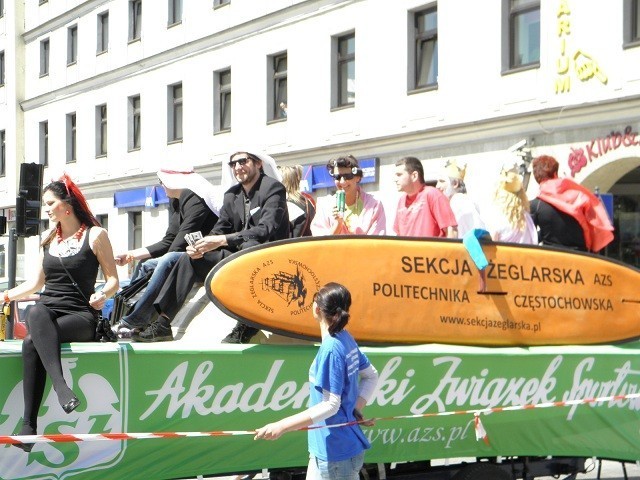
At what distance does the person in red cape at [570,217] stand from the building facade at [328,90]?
194 centimetres

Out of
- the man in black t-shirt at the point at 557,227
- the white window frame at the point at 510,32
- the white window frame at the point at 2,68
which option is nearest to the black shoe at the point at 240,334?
the man in black t-shirt at the point at 557,227

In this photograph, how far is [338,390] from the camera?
4.93 meters

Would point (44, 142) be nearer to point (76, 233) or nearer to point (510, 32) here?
point (510, 32)

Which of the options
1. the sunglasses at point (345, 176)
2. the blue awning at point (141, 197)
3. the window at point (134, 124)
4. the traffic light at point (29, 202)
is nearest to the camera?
the sunglasses at point (345, 176)

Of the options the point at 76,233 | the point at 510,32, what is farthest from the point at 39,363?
the point at 510,32

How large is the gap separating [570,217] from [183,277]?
2.79m

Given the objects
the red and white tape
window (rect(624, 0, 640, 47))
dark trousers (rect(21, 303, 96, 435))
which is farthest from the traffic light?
dark trousers (rect(21, 303, 96, 435))

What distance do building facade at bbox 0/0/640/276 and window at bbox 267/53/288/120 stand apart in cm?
4

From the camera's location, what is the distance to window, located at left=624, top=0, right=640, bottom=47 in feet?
57.8

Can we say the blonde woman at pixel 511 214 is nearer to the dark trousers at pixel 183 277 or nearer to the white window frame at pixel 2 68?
the dark trousers at pixel 183 277

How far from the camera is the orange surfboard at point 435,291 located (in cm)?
599

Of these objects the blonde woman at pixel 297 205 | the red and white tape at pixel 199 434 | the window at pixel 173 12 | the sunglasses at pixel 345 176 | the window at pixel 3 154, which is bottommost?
the red and white tape at pixel 199 434

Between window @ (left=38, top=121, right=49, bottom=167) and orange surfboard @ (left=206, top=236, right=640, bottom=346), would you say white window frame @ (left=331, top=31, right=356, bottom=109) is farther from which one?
window @ (left=38, top=121, right=49, bottom=167)

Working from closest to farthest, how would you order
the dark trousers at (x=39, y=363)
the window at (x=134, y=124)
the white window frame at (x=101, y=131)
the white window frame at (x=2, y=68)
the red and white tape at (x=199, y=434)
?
the red and white tape at (x=199, y=434)
the dark trousers at (x=39, y=363)
the window at (x=134, y=124)
the white window frame at (x=101, y=131)
the white window frame at (x=2, y=68)
